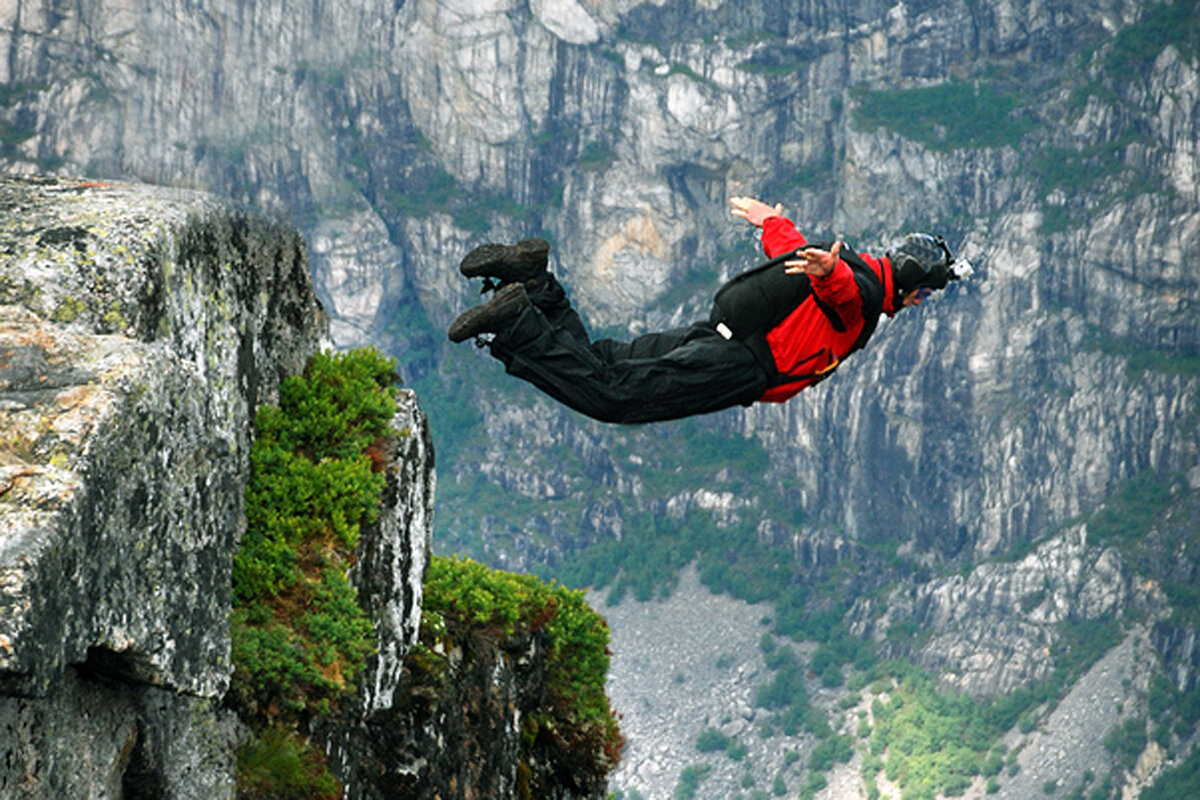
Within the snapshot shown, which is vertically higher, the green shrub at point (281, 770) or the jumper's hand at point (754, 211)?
the jumper's hand at point (754, 211)

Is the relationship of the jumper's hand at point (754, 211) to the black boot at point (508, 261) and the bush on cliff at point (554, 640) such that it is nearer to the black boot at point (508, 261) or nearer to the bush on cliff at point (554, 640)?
the black boot at point (508, 261)

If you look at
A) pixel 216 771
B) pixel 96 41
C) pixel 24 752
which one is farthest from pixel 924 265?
pixel 96 41

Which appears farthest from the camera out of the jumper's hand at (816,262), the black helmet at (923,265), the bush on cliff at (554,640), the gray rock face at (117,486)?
the bush on cliff at (554,640)

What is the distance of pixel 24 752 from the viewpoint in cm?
770

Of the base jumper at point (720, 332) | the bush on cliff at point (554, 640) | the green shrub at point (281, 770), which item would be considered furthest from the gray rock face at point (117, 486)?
the bush on cliff at point (554, 640)

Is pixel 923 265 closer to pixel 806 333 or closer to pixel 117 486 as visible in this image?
pixel 806 333

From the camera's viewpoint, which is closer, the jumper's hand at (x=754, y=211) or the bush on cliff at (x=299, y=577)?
the bush on cliff at (x=299, y=577)

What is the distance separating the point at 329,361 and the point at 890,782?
190 meters

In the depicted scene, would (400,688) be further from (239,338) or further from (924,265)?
(924,265)

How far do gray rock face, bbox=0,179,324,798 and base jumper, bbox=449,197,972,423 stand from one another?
2377 mm

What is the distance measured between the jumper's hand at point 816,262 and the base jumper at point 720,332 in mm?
539

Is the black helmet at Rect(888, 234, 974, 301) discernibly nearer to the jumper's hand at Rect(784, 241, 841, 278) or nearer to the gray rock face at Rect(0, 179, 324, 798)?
the jumper's hand at Rect(784, 241, 841, 278)

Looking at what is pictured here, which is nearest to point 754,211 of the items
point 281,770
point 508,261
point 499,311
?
point 508,261

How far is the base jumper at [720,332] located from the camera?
11.4m
